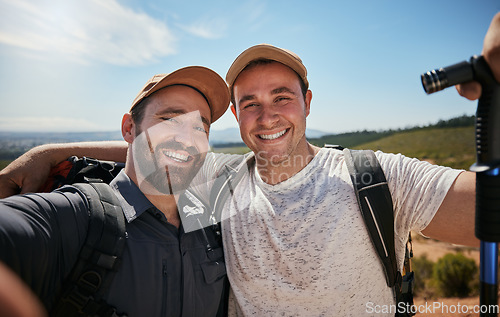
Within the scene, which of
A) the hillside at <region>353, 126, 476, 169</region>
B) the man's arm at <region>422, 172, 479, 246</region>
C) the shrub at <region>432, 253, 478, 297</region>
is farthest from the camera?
the hillside at <region>353, 126, 476, 169</region>

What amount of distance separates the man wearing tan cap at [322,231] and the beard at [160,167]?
1.75 feet

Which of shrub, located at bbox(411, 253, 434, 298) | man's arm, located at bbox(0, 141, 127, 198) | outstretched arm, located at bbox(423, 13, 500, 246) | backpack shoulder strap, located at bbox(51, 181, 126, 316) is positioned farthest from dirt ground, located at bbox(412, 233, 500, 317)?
man's arm, located at bbox(0, 141, 127, 198)

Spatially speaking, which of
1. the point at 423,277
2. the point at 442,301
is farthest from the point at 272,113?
the point at 423,277

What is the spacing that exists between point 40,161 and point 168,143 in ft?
4.32

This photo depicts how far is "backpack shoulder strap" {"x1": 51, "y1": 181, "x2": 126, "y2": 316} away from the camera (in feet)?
5.17

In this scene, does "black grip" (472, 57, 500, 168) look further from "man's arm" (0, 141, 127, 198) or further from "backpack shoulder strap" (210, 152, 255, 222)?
"man's arm" (0, 141, 127, 198)

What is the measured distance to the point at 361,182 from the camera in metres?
2.16

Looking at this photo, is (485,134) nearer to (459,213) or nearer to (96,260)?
(459,213)

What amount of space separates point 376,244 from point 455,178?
2.48ft

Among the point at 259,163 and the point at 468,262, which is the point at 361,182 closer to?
the point at 259,163

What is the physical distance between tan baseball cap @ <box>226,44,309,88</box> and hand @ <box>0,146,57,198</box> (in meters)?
2.19

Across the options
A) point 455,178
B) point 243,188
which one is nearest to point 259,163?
point 243,188

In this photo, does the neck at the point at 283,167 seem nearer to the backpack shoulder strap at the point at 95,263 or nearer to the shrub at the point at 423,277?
the backpack shoulder strap at the point at 95,263

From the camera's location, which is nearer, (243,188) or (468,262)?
(243,188)
